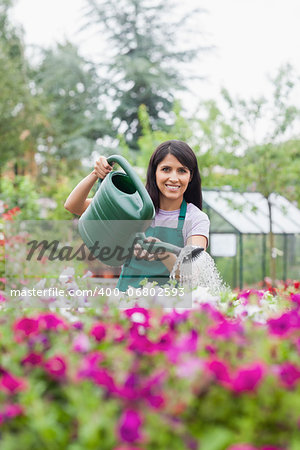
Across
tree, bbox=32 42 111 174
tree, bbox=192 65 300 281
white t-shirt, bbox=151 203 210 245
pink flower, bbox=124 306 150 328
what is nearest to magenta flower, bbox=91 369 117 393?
pink flower, bbox=124 306 150 328

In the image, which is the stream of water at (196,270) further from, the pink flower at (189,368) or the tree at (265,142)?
the tree at (265,142)

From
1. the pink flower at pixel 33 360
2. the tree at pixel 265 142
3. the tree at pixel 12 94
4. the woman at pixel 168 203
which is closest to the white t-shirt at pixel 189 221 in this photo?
the woman at pixel 168 203

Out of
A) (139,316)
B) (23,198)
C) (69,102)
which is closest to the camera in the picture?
(139,316)

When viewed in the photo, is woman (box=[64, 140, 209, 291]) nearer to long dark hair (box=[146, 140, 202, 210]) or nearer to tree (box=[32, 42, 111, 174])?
long dark hair (box=[146, 140, 202, 210])

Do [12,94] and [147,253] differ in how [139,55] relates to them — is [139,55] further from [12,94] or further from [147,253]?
[147,253]

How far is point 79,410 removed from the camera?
0.84 metres

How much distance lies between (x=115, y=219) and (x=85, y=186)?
383 millimetres

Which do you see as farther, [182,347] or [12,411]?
[182,347]

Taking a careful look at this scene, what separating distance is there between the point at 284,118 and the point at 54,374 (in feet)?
18.7

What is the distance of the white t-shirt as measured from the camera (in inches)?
86.7

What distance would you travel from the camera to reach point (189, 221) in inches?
90.0

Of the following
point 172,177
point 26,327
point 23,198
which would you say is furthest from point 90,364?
point 23,198

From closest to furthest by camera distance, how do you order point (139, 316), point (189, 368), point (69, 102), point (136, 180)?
1. point (189, 368)
2. point (139, 316)
3. point (136, 180)
4. point (69, 102)

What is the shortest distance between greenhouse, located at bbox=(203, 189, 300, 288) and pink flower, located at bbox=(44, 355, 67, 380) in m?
5.59
